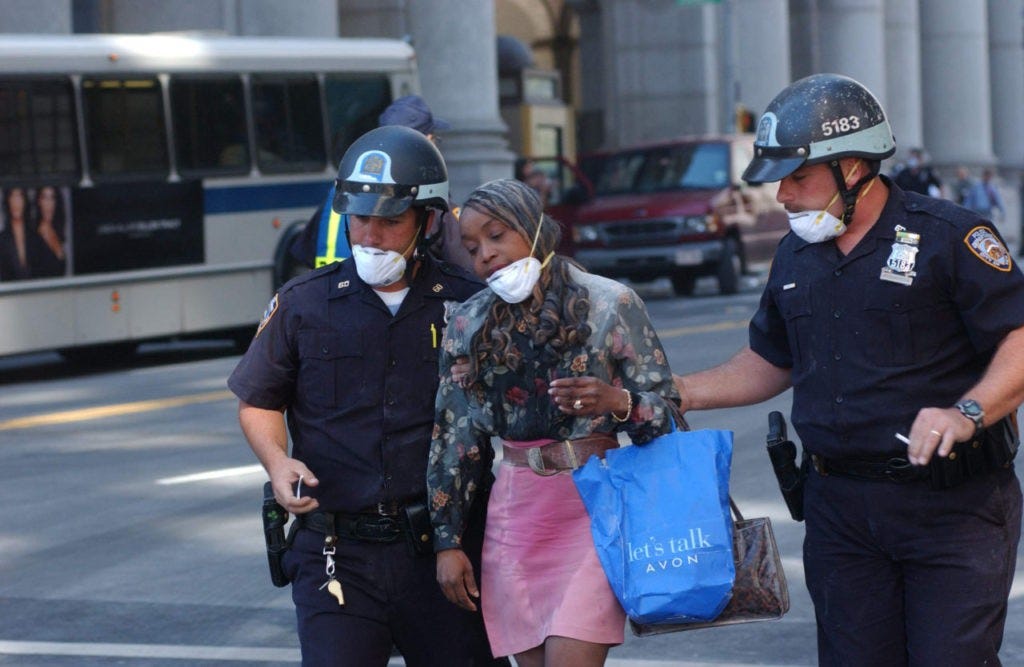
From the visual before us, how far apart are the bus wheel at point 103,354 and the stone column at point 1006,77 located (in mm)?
37228

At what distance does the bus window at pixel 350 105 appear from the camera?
18.8 metres

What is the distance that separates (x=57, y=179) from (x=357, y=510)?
12409 mm

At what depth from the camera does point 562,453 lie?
4.33 meters

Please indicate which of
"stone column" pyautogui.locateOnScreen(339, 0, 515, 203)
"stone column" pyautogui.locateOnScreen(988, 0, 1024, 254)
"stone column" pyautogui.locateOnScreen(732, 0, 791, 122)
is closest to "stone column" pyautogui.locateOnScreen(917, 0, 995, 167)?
"stone column" pyautogui.locateOnScreen(988, 0, 1024, 254)

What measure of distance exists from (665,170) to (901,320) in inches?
811

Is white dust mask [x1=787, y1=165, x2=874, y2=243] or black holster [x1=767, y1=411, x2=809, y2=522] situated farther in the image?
black holster [x1=767, y1=411, x2=809, y2=522]

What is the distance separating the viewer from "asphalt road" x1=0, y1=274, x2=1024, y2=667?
6773 mm

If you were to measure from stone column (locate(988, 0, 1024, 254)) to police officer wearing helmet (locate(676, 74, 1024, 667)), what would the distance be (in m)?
48.4

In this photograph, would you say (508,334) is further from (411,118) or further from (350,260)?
(411,118)

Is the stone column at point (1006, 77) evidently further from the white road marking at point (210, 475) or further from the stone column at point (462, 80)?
the white road marking at point (210, 475)

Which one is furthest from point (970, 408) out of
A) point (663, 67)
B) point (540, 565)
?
point (663, 67)

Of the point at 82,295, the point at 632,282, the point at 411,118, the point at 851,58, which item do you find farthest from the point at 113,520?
the point at 851,58

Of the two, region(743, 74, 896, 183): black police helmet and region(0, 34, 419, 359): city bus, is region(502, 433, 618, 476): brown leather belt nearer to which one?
region(743, 74, 896, 183): black police helmet

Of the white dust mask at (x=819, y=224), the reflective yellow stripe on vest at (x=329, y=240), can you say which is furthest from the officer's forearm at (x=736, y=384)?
the reflective yellow stripe on vest at (x=329, y=240)
